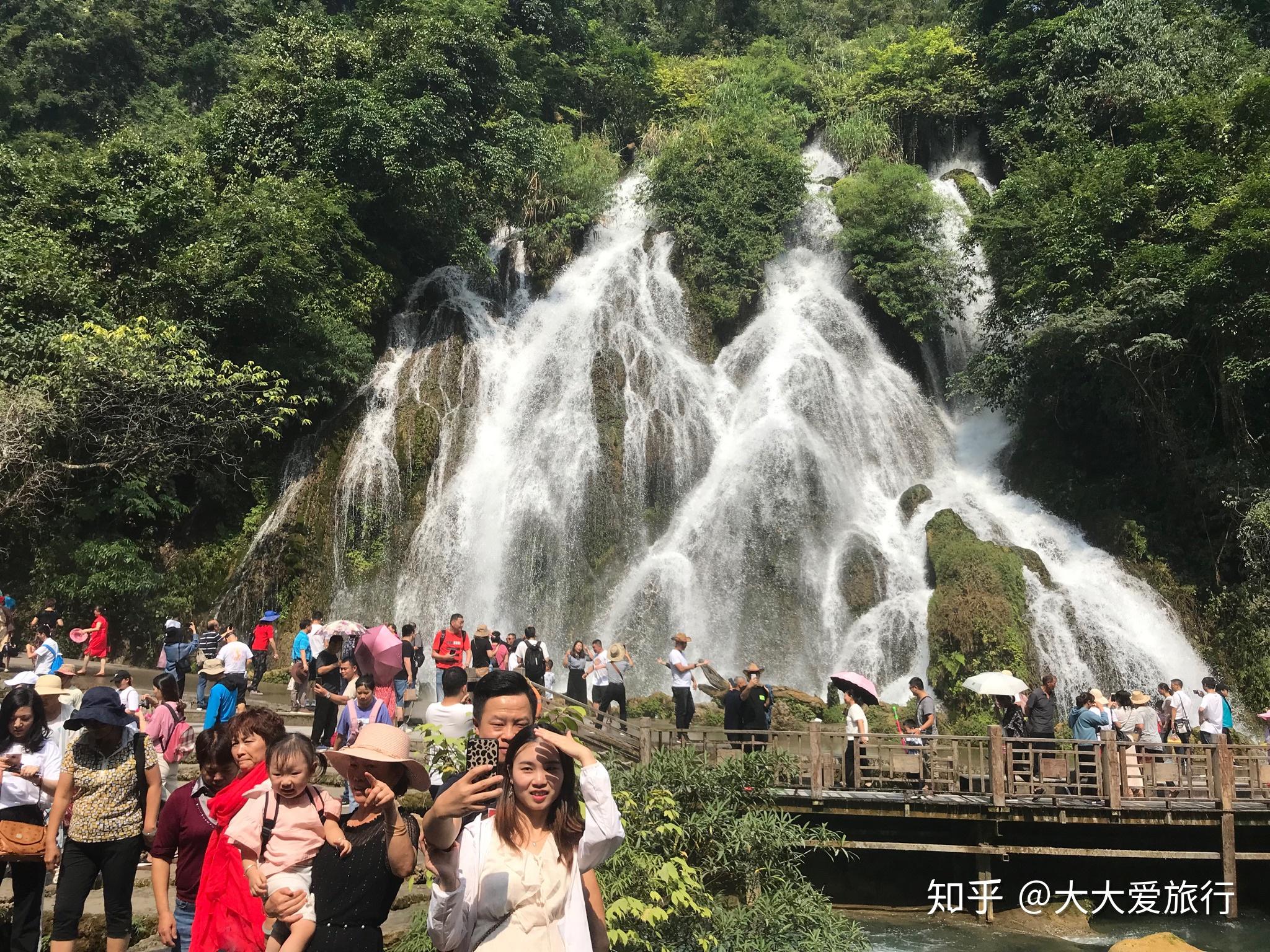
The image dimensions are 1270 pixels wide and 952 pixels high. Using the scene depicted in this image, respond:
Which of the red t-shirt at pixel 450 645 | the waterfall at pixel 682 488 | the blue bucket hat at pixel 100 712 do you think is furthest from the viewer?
the waterfall at pixel 682 488

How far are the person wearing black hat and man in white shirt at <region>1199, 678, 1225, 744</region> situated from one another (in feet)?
40.8

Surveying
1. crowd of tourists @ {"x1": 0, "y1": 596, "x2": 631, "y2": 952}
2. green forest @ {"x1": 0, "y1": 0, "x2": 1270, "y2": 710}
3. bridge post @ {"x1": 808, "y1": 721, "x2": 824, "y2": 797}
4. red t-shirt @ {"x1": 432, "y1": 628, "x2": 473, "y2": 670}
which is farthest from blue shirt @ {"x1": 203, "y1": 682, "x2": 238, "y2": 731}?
green forest @ {"x1": 0, "y1": 0, "x2": 1270, "y2": 710}

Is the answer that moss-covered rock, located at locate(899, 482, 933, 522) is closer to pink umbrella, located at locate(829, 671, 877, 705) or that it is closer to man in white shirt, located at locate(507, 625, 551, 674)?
pink umbrella, located at locate(829, 671, 877, 705)

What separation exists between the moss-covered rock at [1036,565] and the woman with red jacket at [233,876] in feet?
55.0

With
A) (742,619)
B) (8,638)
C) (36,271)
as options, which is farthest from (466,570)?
(36,271)

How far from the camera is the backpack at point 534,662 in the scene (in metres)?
14.0

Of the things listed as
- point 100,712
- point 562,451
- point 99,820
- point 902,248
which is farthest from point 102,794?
point 902,248

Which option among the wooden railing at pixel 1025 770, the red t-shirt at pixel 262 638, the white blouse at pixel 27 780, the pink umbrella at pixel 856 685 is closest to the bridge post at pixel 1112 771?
the wooden railing at pixel 1025 770

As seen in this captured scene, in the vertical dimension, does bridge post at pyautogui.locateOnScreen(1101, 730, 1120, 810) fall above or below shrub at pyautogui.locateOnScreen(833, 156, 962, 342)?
below

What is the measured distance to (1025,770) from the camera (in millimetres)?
11312

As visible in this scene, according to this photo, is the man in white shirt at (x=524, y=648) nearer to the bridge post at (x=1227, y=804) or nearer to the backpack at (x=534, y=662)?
the backpack at (x=534, y=662)

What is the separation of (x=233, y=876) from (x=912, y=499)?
1919cm

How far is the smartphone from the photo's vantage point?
301 centimetres

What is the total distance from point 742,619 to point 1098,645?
633 cm
